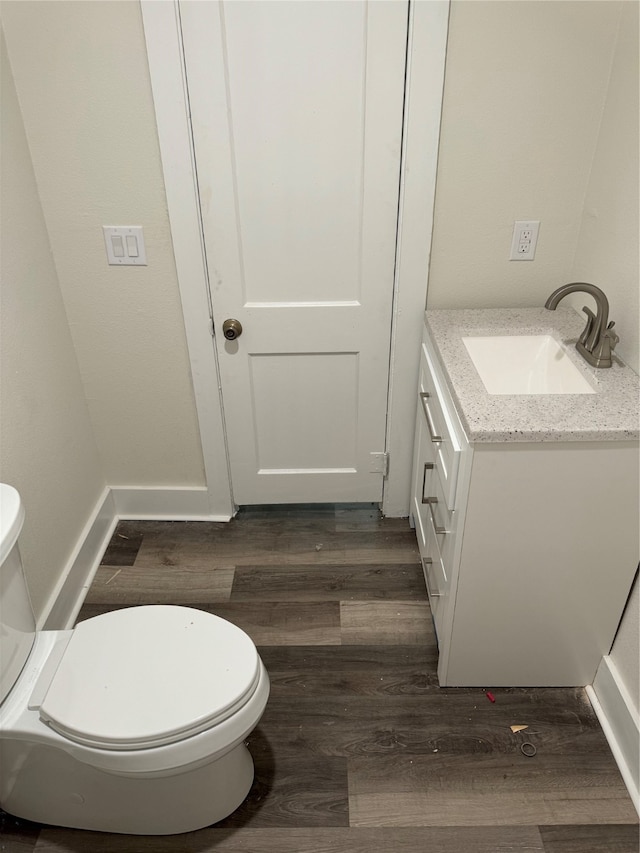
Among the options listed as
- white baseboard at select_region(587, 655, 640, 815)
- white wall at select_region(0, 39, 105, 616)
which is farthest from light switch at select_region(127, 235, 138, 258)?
white baseboard at select_region(587, 655, 640, 815)

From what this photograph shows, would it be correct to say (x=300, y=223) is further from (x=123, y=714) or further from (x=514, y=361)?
(x=123, y=714)

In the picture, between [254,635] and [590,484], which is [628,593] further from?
[254,635]

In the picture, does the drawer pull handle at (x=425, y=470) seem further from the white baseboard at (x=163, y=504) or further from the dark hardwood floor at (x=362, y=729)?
the white baseboard at (x=163, y=504)

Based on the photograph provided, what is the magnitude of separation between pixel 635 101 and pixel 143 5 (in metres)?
1.29

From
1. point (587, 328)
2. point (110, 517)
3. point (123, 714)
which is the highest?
point (587, 328)

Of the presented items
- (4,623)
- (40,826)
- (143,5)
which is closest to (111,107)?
(143,5)

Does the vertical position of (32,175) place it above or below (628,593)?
above

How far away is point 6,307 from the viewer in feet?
5.68

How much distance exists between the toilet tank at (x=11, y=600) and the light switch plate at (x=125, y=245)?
0.89 m

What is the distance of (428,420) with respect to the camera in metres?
1.93

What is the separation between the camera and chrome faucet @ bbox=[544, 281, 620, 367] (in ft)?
5.24

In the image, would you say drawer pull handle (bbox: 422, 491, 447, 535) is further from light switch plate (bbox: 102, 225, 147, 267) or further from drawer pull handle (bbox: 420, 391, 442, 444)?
light switch plate (bbox: 102, 225, 147, 267)

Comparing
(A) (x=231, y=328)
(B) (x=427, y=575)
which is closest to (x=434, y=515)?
(B) (x=427, y=575)

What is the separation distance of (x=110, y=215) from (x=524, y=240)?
128 cm
